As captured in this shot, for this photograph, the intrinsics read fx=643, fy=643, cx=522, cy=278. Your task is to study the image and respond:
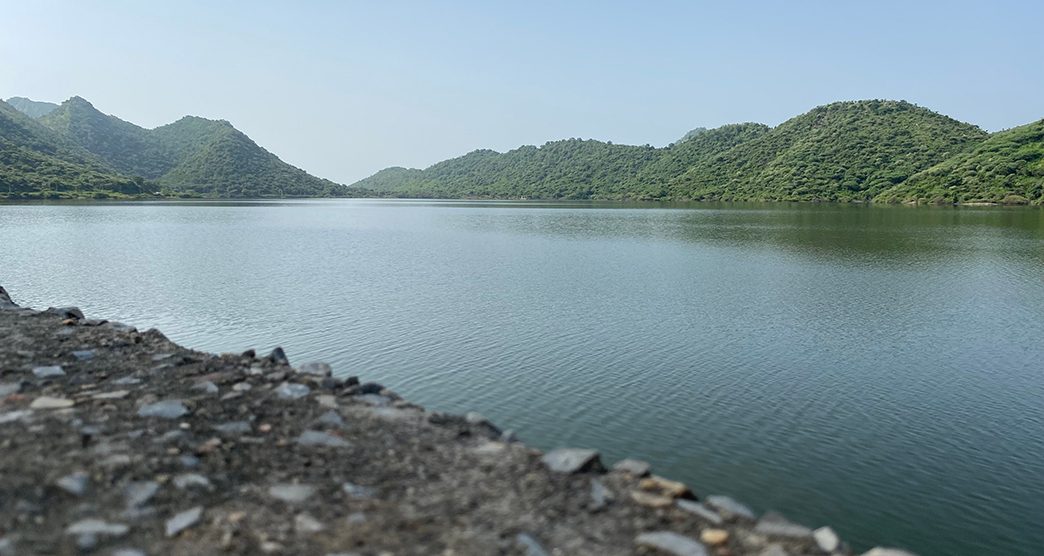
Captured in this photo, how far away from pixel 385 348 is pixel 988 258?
54400 millimetres

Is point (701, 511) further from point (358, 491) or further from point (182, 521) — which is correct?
point (182, 521)

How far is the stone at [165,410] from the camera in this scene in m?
10.4

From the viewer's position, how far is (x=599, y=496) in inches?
328

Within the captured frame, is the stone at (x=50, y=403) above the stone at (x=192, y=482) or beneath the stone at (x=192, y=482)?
above

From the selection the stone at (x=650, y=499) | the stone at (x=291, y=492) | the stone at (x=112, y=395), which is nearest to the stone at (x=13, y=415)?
the stone at (x=112, y=395)

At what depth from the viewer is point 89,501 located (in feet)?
24.2

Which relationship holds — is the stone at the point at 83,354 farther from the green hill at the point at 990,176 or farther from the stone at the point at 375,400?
the green hill at the point at 990,176

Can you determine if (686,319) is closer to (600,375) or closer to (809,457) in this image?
(600,375)

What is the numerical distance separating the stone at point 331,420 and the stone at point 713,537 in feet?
19.4

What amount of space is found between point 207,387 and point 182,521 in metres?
5.37

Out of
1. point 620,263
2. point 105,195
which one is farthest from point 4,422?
point 105,195

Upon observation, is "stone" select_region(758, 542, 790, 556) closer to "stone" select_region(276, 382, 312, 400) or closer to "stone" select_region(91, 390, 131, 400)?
"stone" select_region(276, 382, 312, 400)

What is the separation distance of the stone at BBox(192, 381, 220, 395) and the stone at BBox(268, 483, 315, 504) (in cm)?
449

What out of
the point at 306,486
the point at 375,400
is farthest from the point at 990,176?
the point at 306,486
